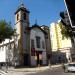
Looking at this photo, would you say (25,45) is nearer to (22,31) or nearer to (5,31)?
(22,31)

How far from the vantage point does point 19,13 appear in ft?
159

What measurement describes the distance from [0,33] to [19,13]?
638cm

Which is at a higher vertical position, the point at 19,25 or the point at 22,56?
the point at 19,25

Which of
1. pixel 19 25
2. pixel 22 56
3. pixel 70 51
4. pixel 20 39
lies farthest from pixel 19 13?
pixel 70 51

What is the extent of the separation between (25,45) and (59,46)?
2597 centimetres

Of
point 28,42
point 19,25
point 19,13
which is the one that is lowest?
point 28,42

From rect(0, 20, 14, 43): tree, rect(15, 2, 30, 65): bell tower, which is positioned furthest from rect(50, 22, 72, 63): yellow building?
rect(0, 20, 14, 43): tree

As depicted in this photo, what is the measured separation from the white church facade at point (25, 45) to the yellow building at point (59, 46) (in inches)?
254

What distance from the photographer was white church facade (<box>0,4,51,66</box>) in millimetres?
46406

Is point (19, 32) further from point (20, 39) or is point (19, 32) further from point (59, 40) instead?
point (59, 40)

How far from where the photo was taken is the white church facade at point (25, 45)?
152 feet

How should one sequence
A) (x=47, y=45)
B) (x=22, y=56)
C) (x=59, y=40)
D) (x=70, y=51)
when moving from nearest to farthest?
1. (x=22, y=56)
2. (x=47, y=45)
3. (x=70, y=51)
4. (x=59, y=40)

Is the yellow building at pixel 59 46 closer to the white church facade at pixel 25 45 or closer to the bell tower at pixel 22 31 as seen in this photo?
the white church facade at pixel 25 45

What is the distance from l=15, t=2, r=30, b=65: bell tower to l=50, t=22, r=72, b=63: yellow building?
11939mm
